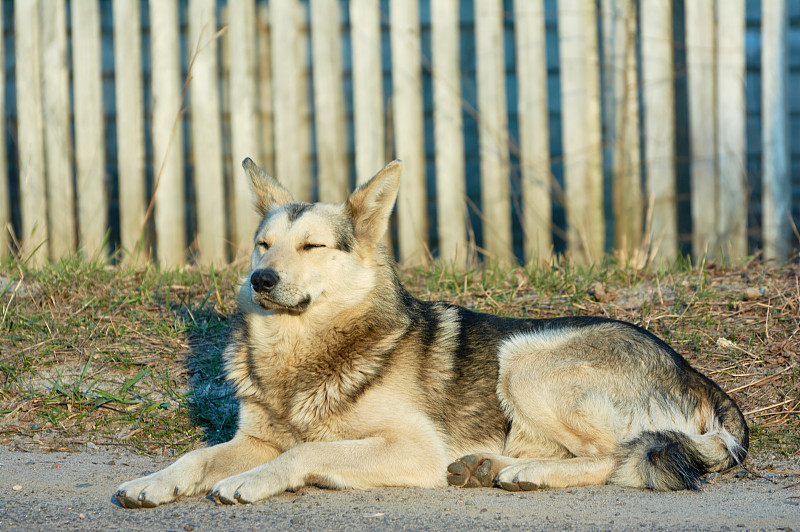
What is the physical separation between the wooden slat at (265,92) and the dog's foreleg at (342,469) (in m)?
5.35

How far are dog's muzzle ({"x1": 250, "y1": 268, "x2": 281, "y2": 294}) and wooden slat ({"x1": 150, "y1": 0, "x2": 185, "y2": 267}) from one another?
346 cm

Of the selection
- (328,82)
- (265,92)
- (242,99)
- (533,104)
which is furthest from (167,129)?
(533,104)

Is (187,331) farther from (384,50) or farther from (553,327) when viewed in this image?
(384,50)

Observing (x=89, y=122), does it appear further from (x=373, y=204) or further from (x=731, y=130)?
(x=731, y=130)

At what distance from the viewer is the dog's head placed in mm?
3766

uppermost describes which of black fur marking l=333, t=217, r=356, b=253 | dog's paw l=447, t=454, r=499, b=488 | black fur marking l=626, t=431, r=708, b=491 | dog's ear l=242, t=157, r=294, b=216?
dog's ear l=242, t=157, r=294, b=216

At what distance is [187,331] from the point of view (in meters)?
5.26

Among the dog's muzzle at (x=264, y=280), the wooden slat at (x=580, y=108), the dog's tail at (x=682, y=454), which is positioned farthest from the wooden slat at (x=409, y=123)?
the dog's tail at (x=682, y=454)

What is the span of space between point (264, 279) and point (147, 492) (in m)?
1.06

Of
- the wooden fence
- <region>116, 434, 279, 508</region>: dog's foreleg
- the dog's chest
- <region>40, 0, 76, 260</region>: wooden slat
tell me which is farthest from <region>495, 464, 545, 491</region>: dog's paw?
<region>40, 0, 76, 260</region>: wooden slat

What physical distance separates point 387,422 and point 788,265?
3.89m

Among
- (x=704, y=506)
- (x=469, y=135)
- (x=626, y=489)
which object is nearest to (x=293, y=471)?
(x=626, y=489)

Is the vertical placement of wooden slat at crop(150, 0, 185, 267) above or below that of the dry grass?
above

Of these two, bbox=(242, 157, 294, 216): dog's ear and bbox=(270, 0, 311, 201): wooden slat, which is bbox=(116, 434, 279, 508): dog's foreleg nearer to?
bbox=(242, 157, 294, 216): dog's ear
